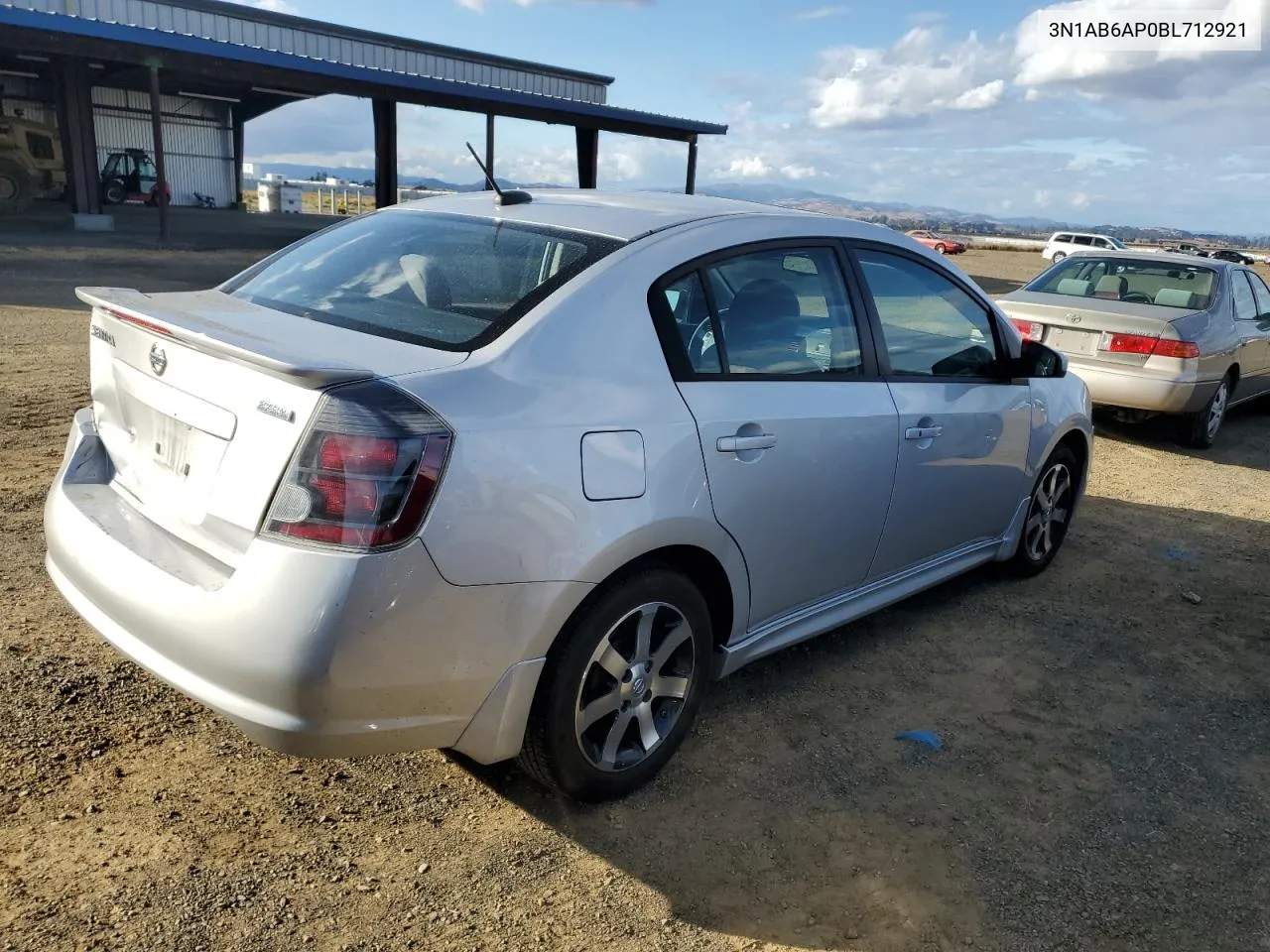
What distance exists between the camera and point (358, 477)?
7.02 ft

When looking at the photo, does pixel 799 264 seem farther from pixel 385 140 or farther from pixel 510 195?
pixel 385 140

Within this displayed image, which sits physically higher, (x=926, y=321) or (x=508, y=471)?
(x=926, y=321)

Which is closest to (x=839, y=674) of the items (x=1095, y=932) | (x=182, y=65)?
(x=1095, y=932)

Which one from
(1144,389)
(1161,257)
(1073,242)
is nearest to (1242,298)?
(1161,257)

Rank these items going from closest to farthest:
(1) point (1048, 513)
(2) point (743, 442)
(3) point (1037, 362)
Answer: (2) point (743, 442) < (3) point (1037, 362) < (1) point (1048, 513)

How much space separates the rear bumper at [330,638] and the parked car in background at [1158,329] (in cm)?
685

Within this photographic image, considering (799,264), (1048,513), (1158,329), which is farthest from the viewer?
(1158,329)

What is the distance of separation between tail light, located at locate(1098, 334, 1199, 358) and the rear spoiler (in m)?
7.21

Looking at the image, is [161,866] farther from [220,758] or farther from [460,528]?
[460,528]

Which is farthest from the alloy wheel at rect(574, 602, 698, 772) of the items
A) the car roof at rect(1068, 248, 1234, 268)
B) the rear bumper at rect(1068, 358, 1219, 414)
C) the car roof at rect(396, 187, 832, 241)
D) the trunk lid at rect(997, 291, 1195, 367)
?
the car roof at rect(1068, 248, 1234, 268)

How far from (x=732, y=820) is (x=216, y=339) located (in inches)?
75.0

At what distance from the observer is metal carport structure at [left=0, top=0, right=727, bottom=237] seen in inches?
743

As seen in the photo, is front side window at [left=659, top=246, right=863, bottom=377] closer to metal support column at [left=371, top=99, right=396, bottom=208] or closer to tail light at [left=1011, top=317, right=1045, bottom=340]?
tail light at [left=1011, top=317, right=1045, bottom=340]

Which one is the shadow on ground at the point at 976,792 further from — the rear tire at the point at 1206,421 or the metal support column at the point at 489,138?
the metal support column at the point at 489,138
